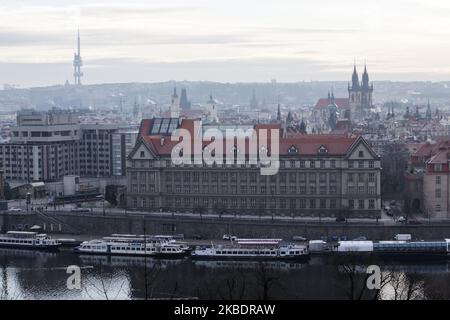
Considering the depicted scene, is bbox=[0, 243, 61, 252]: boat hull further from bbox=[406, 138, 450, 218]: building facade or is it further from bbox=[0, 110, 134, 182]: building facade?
bbox=[0, 110, 134, 182]: building facade

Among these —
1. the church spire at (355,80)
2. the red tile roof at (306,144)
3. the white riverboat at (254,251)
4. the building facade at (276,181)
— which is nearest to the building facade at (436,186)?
the building facade at (276,181)

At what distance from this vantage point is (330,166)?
19.3 m

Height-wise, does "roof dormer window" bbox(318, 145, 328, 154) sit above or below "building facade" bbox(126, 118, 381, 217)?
above

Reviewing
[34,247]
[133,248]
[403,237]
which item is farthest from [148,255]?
[403,237]

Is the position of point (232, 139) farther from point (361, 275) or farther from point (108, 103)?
point (108, 103)

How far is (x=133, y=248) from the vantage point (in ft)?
55.7

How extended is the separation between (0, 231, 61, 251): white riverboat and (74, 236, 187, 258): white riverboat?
68 centimetres

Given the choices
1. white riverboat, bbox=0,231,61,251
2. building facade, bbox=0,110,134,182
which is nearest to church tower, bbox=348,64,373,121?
building facade, bbox=0,110,134,182

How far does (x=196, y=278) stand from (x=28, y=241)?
5177 mm
